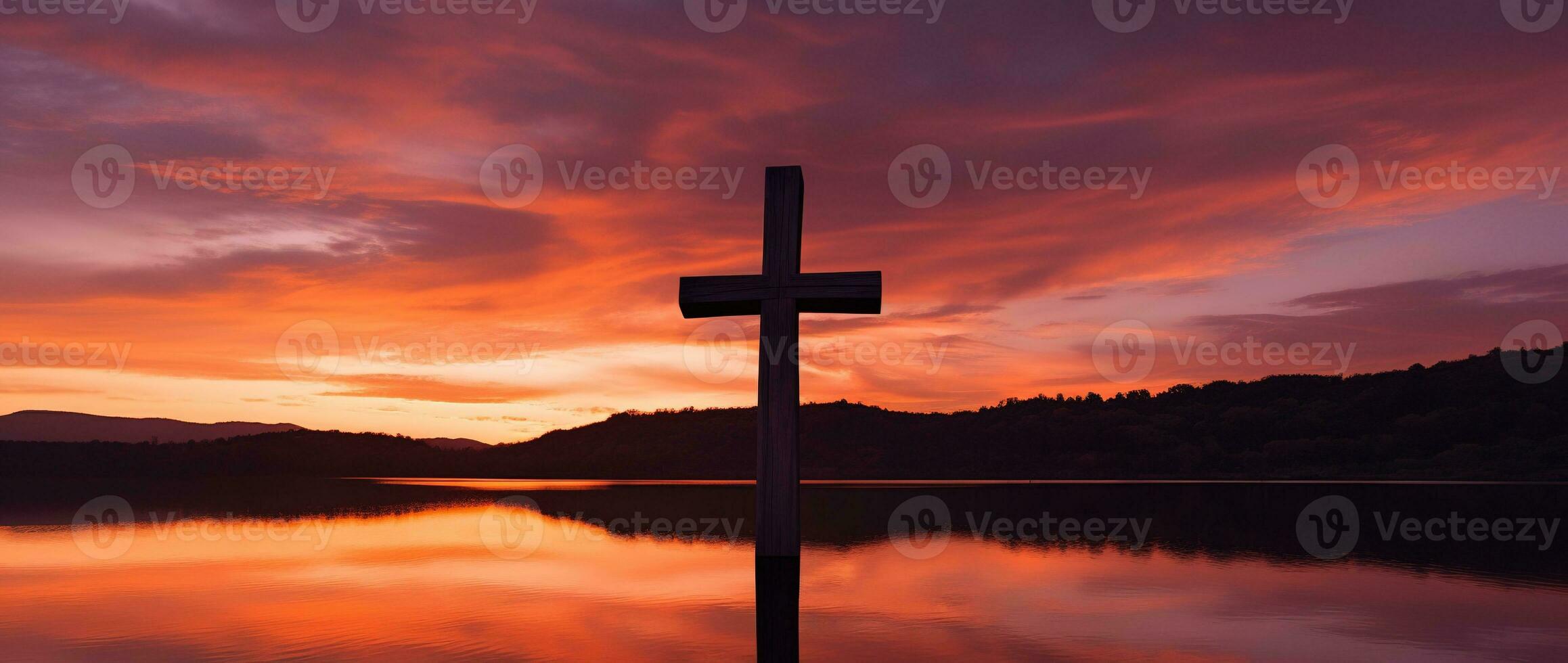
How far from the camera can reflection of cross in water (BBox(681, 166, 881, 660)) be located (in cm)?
1360

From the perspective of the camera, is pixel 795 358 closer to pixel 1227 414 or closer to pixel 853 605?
pixel 853 605

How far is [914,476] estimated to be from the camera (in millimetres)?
148875

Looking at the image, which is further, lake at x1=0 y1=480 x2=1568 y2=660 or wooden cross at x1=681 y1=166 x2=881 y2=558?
wooden cross at x1=681 y1=166 x2=881 y2=558

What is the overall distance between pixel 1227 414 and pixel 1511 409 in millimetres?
38238

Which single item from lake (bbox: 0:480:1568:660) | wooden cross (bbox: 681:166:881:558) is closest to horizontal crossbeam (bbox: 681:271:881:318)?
wooden cross (bbox: 681:166:881:558)

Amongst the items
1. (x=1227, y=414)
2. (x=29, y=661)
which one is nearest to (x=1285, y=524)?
(x=29, y=661)

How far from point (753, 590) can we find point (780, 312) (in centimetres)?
391

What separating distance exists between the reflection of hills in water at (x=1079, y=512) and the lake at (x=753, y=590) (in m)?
0.21

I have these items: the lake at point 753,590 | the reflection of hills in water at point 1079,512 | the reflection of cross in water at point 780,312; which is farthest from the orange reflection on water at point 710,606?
the reflection of hills in water at point 1079,512

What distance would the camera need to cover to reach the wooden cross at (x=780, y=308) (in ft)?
44.7

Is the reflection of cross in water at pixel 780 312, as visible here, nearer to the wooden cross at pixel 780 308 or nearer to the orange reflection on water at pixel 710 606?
the wooden cross at pixel 780 308

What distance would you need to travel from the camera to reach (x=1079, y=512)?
113ft

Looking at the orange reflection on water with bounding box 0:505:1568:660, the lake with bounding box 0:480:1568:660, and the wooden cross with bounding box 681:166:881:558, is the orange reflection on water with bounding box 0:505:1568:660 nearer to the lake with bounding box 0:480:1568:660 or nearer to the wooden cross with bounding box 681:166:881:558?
the lake with bounding box 0:480:1568:660

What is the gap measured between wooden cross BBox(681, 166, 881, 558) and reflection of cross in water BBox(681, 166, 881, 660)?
1cm
